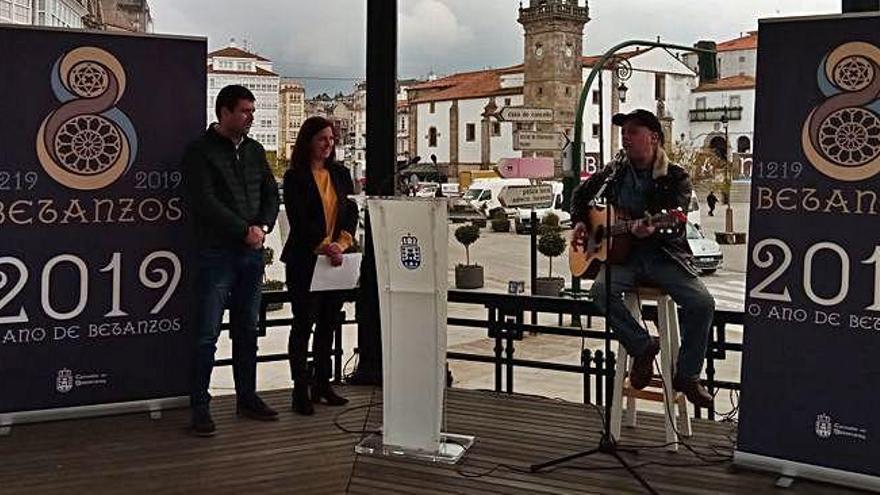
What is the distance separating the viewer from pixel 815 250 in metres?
3.45

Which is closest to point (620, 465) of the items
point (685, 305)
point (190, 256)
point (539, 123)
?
point (685, 305)

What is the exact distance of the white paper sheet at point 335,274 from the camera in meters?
4.32

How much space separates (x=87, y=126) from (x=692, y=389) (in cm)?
291

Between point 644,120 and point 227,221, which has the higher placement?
point 644,120

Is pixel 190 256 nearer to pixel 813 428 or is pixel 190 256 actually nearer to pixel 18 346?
pixel 18 346

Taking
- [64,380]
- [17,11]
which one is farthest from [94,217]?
[17,11]

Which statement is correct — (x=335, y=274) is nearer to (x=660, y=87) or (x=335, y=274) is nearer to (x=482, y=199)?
(x=482, y=199)

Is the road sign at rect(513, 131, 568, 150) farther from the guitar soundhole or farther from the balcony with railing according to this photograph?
the guitar soundhole

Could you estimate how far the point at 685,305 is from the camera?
12.4 feet

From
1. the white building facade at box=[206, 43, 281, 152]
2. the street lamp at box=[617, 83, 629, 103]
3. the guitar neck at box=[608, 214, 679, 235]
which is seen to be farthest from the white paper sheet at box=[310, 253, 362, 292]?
the street lamp at box=[617, 83, 629, 103]

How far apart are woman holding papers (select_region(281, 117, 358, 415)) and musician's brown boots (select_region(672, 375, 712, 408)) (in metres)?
1.62

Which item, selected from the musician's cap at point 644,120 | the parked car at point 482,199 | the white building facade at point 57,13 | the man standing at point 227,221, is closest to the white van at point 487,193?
the parked car at point 482,199

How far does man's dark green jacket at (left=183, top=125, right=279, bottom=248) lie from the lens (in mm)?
4031

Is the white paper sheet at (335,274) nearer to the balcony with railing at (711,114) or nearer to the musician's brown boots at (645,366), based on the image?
the musician's brown boots at (645,366)
